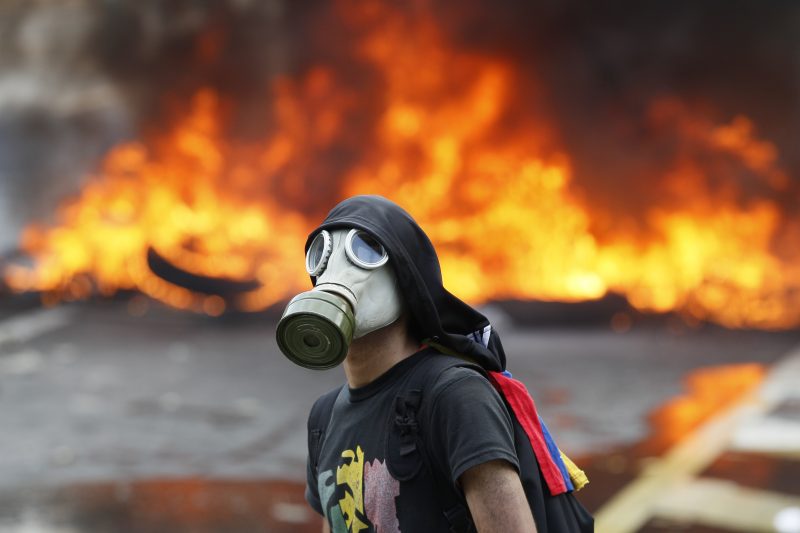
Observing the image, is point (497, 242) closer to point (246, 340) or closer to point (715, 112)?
point (715, 112)

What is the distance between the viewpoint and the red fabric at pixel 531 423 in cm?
167

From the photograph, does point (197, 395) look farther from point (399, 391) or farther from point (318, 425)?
point (399, 391)

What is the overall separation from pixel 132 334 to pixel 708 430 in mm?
8355

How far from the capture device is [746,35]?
15383 mm

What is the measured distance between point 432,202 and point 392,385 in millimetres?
14762

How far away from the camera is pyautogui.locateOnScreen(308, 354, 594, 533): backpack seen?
1623 millimetres

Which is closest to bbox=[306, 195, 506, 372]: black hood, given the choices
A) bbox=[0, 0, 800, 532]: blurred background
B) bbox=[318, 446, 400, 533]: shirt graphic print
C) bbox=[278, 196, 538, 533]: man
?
bbox=[278, 196, 538, 533]: man

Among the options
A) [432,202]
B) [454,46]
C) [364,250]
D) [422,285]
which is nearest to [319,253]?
[364,250]

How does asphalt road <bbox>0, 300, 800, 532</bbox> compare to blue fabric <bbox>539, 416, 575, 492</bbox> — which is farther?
asphalt road <bbox>0, 300, 800, 532</bbox>

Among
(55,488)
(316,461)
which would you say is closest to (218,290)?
(55,488)

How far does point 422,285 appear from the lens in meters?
1.75

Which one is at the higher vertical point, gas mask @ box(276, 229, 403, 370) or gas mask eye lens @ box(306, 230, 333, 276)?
gas mask eye lens @ box(306, 230, 333, 276)

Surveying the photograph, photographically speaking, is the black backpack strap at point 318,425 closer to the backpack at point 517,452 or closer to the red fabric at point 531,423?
the backpack at point 517,452

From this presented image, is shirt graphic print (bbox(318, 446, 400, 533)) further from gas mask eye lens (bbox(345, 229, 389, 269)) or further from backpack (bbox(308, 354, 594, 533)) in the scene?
gas mask eye lens (bbox(345, 229, 389, 269))
